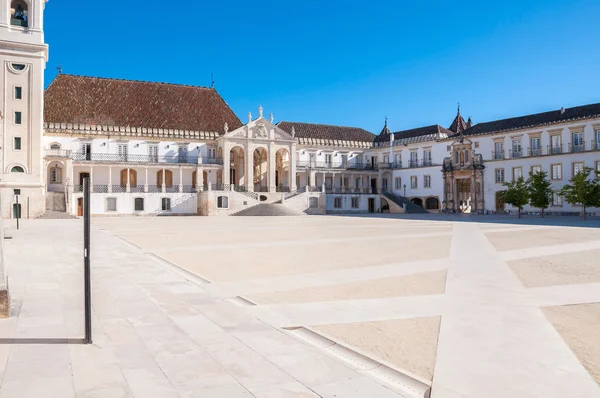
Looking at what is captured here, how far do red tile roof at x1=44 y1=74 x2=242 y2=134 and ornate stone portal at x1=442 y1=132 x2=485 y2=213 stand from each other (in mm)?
24233

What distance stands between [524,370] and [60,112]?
5080 cm

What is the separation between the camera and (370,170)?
62.2 meters

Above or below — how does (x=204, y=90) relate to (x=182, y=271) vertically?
above

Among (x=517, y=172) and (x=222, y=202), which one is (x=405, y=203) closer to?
(x=517, y=172)

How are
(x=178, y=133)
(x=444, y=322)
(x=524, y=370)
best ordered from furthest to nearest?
(x=178, y=133)
(x=444, y=322)
(x=524, y=370)

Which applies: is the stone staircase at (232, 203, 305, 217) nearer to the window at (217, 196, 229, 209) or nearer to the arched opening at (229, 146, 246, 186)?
the window at (217, 196, 229, 209)

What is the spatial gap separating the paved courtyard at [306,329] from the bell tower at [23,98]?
2987 centimetres

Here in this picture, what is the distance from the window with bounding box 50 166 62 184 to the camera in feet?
146

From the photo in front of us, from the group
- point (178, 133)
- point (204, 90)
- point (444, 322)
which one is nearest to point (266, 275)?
point (444, 322)

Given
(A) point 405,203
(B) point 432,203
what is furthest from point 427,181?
(A) point 405,203

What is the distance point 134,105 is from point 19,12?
48.9 ft

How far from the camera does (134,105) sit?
5256cm

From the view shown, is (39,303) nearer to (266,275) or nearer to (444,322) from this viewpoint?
(266,275)

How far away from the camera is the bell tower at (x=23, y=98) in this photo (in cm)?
3794
